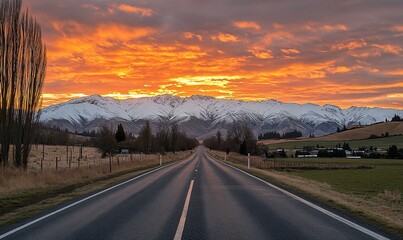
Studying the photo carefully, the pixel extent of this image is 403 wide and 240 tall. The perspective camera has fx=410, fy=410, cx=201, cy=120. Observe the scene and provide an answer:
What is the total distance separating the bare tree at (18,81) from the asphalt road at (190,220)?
13.7 m

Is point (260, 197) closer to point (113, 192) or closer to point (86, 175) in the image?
point (113, 192)

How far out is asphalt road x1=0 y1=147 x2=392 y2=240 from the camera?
909cm

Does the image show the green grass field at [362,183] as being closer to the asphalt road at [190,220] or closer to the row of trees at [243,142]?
the asphalt road at [190,220]

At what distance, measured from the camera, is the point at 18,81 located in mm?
27250

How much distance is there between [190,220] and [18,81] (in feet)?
68.5

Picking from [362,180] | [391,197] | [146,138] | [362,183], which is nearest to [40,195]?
[391,197]

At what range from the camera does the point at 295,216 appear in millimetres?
11570

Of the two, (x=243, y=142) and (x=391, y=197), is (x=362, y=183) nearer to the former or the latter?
(x=391, y=197)

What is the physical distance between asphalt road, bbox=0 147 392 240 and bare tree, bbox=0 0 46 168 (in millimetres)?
13673

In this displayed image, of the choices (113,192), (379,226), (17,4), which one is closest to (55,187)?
(113,192)

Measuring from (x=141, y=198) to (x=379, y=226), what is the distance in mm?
8882

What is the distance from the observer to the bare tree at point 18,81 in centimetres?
2627

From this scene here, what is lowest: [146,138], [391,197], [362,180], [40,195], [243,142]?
[362,180]

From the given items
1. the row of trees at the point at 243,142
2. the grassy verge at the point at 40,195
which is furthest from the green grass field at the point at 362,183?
the row of trees at the point at 243,142
